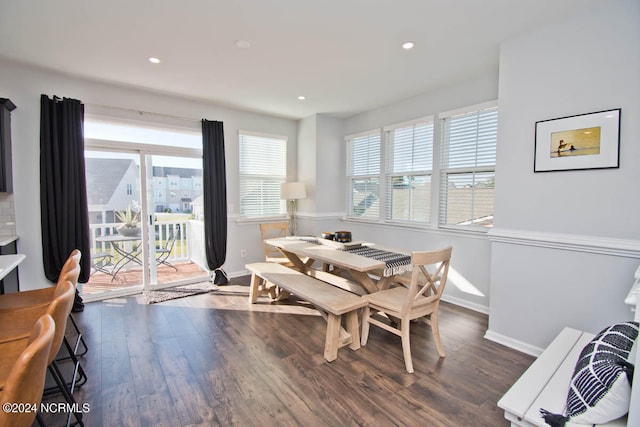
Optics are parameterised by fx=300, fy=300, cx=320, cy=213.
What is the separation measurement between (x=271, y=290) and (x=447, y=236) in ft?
7.48

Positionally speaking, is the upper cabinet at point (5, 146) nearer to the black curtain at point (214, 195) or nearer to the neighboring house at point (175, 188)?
the neighboring house at point (175, 188)

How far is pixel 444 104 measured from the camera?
12.1 ft

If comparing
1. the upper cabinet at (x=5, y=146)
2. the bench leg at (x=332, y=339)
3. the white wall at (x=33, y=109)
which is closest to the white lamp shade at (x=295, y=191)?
the white wall at (x=33, y=109)

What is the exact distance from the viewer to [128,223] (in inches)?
157

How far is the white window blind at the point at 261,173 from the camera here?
486 cm

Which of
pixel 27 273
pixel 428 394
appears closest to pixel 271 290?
pixel 428 394

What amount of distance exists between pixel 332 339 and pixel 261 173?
3.28 meters

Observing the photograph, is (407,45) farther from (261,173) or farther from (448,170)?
(261,173)

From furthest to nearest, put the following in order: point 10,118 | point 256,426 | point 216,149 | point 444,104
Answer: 1. point 216,149
2. point 444,104
3. point 10,118
4. point 256,426

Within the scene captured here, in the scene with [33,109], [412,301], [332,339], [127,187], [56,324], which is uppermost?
[33,109]

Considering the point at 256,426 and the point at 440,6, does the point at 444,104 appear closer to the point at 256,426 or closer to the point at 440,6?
the point at 440,6

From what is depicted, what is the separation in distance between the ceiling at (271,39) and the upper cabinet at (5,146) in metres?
0.47

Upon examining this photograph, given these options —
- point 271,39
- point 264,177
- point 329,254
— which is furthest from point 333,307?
point 264,177

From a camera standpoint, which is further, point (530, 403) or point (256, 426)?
point (256, 426)
